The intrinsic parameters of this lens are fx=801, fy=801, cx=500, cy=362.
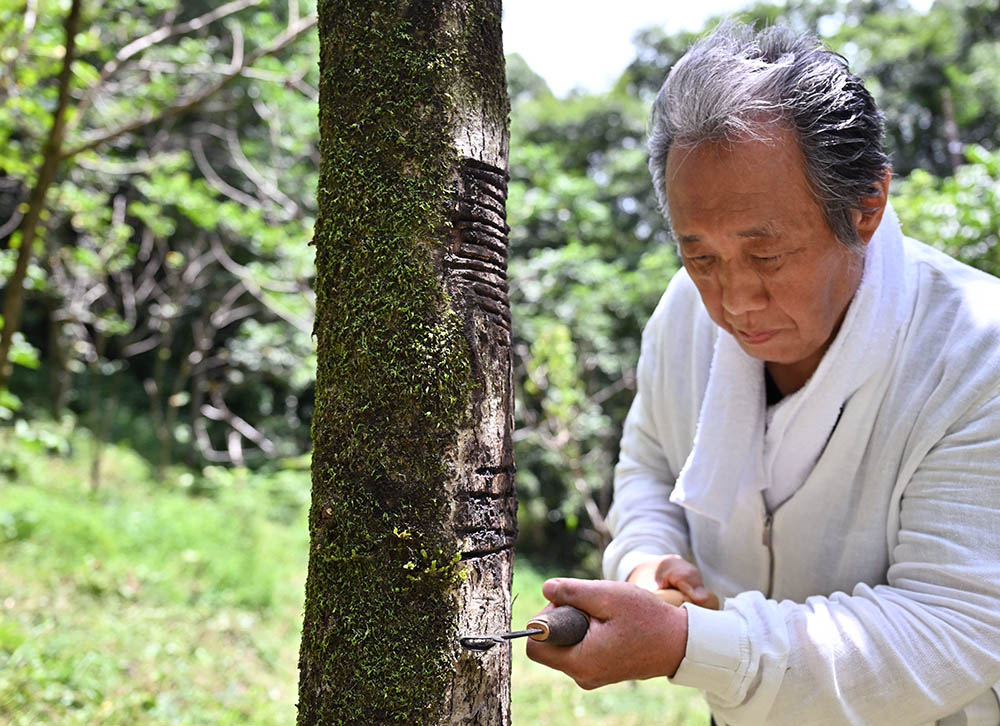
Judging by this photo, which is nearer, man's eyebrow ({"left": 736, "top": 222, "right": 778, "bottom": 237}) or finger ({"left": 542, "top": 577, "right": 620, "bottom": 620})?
finger ({"left": 542, "top": 577, "right": 620, "bottom": 620})

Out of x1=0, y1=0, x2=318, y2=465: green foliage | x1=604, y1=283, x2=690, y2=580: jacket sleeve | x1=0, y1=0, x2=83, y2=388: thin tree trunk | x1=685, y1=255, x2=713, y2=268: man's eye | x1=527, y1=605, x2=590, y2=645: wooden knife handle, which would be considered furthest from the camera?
x1=0, y1=0, x2=318, y2=465: green foliage

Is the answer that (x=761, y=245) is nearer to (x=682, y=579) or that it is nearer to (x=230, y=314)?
(x=682, y=579)

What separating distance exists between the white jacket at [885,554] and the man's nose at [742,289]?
30cm

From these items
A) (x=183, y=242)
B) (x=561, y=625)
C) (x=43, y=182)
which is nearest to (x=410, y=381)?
(x=561, y=625)

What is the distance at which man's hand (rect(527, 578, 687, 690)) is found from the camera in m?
1.26

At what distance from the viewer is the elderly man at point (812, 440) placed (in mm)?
1334

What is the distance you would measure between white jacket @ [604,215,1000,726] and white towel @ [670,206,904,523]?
0.03 m

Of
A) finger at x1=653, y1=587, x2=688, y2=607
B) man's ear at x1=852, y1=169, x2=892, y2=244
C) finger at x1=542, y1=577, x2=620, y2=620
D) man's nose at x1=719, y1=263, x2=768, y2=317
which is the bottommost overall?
finger at x1=653, y1=587, x2=688, y2=607

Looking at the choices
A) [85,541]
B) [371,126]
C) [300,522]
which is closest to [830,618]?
[371,126]

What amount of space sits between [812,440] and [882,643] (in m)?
0.48

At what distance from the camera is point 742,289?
1.55 meters

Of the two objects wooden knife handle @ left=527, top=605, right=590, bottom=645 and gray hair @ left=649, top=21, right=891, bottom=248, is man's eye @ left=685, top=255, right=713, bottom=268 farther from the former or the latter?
wooden knife handle @ left=527, top=605, right=590, bottom=645

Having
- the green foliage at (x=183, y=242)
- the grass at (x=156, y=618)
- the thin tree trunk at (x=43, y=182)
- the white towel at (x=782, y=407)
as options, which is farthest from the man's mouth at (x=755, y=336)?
the green foliage at (x=183, y=242)

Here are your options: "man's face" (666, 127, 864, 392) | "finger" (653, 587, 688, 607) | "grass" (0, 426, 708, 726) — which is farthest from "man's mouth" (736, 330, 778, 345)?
"grass" (0, 426, 708, 726)
